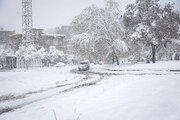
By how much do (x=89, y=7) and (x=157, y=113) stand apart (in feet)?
95.7

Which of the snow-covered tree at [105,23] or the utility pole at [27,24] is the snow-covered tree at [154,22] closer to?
the snow-covered tree at [105,23]

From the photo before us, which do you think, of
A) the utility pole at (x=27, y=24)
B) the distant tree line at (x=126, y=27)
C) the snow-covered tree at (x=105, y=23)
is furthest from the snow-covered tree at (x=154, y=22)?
the utility pole at (x=27, y=24)

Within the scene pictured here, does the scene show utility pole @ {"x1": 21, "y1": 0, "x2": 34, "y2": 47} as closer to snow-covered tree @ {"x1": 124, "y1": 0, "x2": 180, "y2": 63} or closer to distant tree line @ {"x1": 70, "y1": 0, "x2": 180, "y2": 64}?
distant tree line @ {"x1": 70, "y1": 0, "x2": 180, "y2": 64}

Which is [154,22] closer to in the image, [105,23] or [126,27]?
[126,27]

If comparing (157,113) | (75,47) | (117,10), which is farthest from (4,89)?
(117,10)

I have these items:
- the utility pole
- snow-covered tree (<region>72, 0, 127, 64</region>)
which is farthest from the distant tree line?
→ the utility pole

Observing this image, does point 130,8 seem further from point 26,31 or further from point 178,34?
point 26,31

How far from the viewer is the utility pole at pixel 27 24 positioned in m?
42.7

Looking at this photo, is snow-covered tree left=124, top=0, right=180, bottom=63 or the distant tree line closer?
snow-covered tree left=124, top=0, right=180, bottom=63

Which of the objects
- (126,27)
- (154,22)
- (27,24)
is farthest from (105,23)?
(27,24)

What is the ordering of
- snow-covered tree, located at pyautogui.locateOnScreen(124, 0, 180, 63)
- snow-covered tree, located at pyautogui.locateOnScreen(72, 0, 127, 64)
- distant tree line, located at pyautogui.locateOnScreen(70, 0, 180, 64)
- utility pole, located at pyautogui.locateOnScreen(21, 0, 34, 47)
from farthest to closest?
utility pole, located at pyautogui.locateOnScreen(21, 0, 34, 47) < snow-covered tree, located at pyautogui.locateOnScreen(72, 0, 127, 64) < distant tree line, located at pyautogui.locateOnScreen(70, 0, 180, 64) < snow-covered tree, located at pyautogui.locateOnScreen(124, 0, 180, 63)

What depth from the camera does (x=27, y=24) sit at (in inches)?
1762

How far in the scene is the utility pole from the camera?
140ft

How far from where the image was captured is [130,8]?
28891 millimetres
